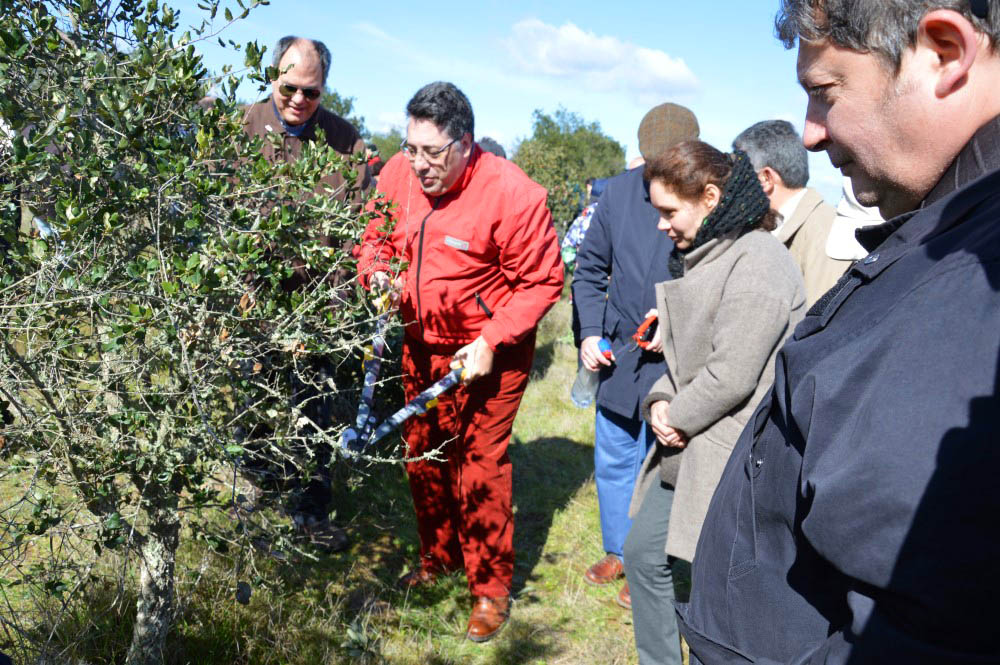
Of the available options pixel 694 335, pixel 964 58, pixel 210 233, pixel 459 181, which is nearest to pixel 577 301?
pixel 459 181

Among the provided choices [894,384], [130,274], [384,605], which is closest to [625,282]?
[384,605]

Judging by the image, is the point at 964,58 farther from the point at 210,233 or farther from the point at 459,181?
the point at 459,181

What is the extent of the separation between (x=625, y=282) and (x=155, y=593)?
93.0 inches

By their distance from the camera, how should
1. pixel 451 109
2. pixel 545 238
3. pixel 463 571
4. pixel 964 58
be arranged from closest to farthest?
1. pixel 964 58
2. pixel 451 109
3. pixel 545 238
4. pixel 463 571

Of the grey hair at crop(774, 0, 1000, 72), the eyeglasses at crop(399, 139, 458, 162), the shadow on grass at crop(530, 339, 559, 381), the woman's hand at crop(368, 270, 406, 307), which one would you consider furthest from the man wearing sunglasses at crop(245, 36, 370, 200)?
the shadow on grass at crop(530, 339, 559, 381)

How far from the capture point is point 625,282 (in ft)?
11.4

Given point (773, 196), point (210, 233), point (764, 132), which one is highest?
point (764, 132)

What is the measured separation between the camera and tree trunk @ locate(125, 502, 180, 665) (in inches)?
90.7

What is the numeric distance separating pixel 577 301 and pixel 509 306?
78cm

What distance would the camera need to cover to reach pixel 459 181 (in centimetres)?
308

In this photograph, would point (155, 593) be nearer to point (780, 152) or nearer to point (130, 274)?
point (130, 274)

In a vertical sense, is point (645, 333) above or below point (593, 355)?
above

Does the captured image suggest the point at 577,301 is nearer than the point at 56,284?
No

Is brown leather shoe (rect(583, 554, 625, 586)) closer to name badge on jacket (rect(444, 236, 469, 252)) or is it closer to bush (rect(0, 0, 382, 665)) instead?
name badge on jacket (rect(444, 236, 469, 252))
